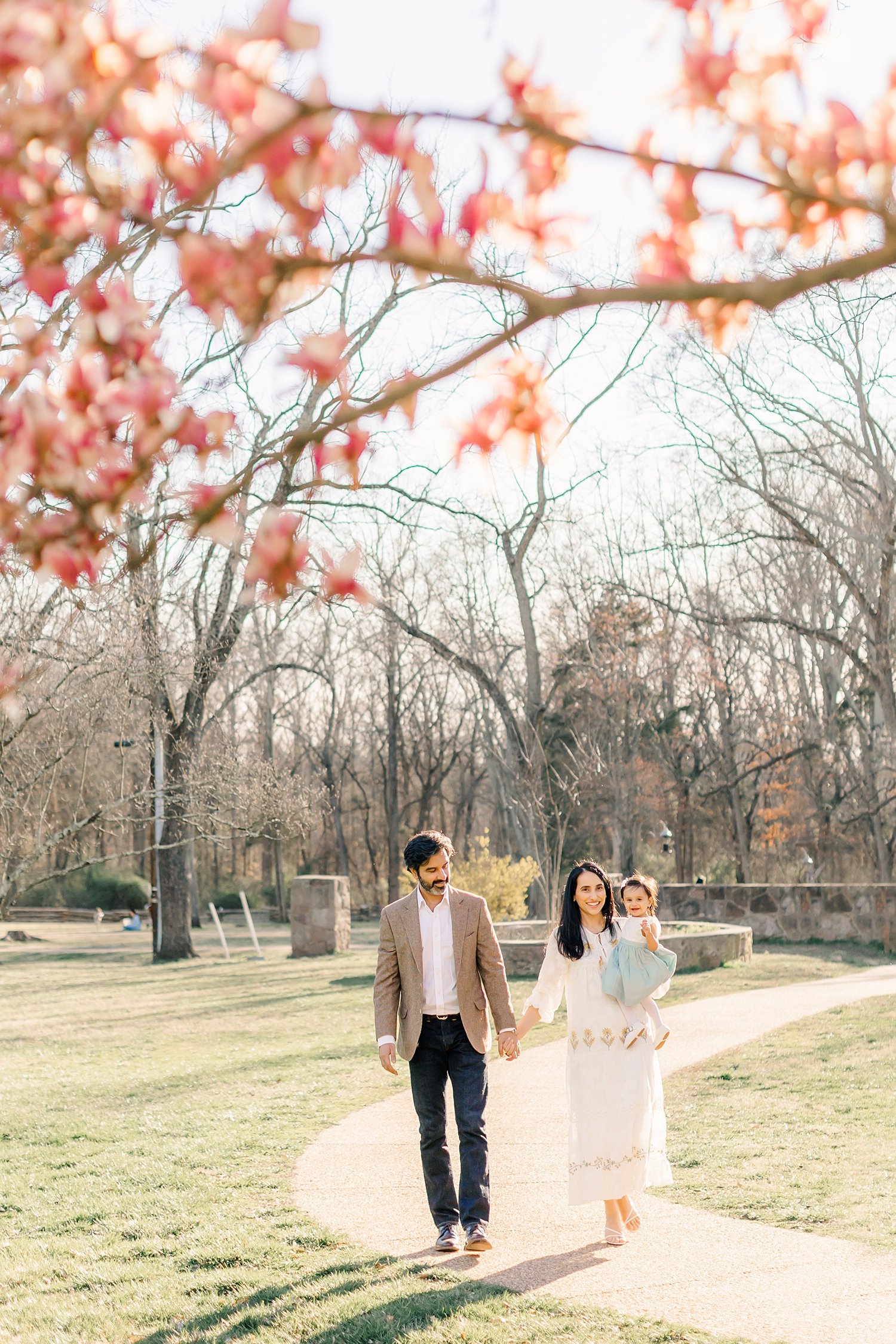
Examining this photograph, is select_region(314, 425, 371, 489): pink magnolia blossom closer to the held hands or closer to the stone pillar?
Result: the held hands

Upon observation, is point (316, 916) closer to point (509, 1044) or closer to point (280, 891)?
point (280, 891)

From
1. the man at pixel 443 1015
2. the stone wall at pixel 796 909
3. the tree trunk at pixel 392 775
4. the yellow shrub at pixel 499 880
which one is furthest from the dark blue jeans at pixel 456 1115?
the tree trunk at pixel 392 775

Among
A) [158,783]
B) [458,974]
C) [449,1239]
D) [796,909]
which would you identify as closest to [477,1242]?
[449,1239]

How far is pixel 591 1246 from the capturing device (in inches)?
208

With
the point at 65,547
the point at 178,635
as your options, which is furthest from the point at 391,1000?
the point at 178,635

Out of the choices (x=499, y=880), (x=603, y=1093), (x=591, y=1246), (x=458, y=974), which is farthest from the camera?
(x=499, y=880)

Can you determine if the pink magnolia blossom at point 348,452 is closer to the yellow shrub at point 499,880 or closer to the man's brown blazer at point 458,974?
the man's brown blazer at point 458,974

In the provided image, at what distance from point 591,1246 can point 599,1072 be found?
0.68 metres

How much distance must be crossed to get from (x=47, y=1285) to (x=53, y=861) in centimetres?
3818

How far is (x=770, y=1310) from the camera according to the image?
4434 millimetres

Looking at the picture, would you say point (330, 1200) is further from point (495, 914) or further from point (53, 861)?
point (53, 861)

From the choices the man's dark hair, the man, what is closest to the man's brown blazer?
the man

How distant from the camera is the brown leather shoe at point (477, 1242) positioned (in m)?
5.15

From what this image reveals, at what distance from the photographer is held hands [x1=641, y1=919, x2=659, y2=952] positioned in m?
5.59
